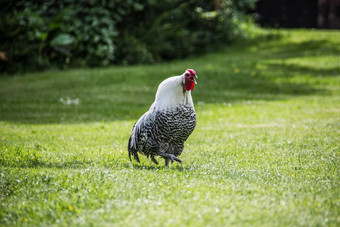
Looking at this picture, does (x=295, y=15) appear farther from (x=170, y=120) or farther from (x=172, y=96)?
(x=170, y=120)

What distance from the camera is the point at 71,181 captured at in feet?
20.4

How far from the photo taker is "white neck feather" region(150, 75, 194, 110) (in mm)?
7129

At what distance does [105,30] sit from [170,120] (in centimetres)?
1574

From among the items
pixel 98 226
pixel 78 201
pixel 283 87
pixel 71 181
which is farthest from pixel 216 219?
pixel 283 87

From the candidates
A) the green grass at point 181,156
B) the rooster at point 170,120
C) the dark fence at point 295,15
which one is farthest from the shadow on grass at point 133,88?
the dark fence at point 295,15

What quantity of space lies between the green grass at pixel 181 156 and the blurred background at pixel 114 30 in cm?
143

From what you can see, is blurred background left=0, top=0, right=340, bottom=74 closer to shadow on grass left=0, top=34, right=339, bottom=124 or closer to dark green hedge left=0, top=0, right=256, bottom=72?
dark green hedge left=0, top=0, right=256, bottom=72

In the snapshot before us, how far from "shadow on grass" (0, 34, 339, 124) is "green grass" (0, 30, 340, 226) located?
0.05 m

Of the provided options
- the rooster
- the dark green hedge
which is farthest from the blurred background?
the rooster

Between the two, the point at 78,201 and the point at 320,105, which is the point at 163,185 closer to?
the point at 78,201

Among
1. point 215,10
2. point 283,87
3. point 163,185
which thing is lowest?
point 283,87

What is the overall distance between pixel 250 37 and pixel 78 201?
24787mm

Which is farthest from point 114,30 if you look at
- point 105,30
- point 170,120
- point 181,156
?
point 170,120

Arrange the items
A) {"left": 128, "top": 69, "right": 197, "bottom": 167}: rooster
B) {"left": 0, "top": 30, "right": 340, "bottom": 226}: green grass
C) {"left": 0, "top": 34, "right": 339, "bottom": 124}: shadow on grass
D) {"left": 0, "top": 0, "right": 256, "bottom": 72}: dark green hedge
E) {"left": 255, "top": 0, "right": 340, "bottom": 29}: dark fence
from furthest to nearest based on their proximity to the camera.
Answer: {"left": 255, "top": 0, "right": 340, "bottom": 29}: dark fence → {"left": 0, "top": 0, "right": 256, "bottom": 72}: dark green hedge → {"left": 0, "top": 34, "right": 339, "bottom": 124}: shadow on grass → {"left": 128, "top": 69, "right": 197, "bottom": 167}: rooster → {"left": 0, "top": 30, "right": 340, "bottom": 226}: green grass
